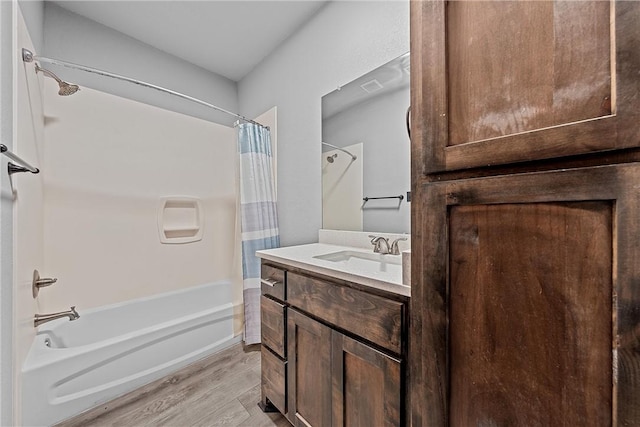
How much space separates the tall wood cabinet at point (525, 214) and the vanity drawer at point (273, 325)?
680mm

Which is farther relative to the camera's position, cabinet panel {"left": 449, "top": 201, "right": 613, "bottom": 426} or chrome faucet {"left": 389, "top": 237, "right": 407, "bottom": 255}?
chrome faucet {"left": 389, "top": 237, "right": 407, "bottom": 255}

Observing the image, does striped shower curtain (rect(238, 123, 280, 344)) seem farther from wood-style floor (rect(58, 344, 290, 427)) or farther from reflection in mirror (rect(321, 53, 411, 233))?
reflection in mirror (rect(321, 53, 411, 233))

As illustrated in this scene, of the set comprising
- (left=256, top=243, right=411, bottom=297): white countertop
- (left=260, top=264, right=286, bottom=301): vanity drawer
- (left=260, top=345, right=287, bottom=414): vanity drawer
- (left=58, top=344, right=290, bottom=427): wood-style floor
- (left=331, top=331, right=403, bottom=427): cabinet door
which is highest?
(left=256, top=243, right=411, bottom=297): white countertop

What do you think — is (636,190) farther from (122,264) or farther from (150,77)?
(150,77)

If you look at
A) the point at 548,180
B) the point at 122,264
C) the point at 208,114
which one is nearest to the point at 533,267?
the point at 548,180

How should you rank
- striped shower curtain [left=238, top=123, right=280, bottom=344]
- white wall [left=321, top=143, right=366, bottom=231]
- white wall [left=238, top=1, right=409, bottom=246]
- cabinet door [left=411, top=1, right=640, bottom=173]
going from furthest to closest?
1. striped shower curtain [left=238, top=123, right=280, bottom=344]
2. white wall [left=321, top=143, right=366, bottom=231]
3. white wall [left=238, top=1, right=409, bottom=246]
4. cabinet door [left=411, top=1, right=640, bottom=173]

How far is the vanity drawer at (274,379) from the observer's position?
1218mm

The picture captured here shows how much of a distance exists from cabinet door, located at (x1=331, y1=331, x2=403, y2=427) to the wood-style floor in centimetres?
63

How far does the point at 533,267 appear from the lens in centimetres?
52

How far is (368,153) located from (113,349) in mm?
1866

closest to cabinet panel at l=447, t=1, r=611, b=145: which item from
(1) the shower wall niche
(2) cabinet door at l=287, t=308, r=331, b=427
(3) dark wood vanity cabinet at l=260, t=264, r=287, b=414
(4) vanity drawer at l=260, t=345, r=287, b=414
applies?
(2) cabinet door at l=287, t=308, r=331, b=427

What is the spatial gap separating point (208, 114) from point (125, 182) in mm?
991

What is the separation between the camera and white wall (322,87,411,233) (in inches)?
52.6

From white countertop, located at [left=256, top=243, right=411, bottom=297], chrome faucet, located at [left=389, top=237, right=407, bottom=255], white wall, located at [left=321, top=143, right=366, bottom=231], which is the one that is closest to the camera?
white countertop, located at [left=256, top=243, right=411, bottom=297]
